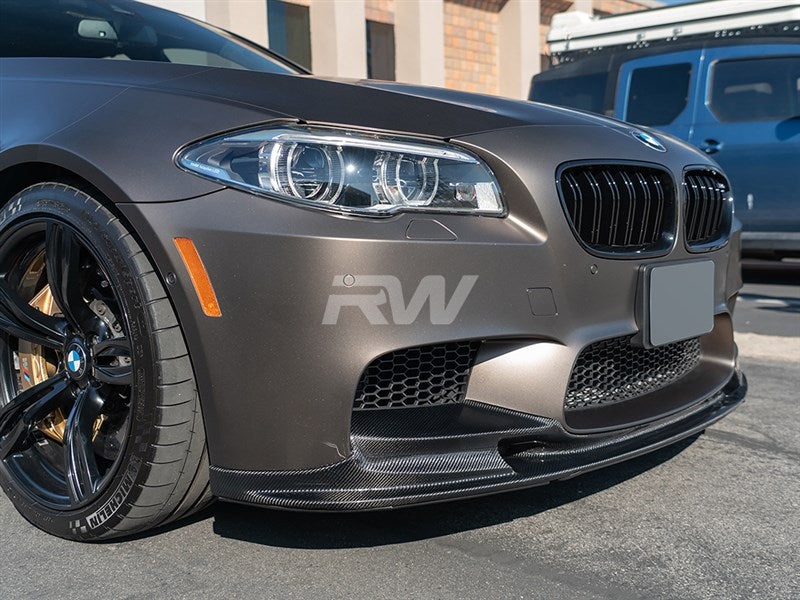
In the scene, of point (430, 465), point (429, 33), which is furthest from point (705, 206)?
point (429, 33)

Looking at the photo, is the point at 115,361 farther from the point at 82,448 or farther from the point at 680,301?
the point at 680,301

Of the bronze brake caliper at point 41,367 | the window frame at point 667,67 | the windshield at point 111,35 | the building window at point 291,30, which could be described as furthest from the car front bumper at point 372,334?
the building window at point 291,30

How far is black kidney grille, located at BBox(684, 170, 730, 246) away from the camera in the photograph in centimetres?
253

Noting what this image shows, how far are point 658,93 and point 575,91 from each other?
766 mm

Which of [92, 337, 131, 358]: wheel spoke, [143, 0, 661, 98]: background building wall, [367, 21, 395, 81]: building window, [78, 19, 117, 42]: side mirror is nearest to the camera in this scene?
[92, 337, 131, 358]: wheel spoke

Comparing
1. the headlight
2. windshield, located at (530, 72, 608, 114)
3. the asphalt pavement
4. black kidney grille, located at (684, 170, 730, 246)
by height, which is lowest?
the asphalt pavement

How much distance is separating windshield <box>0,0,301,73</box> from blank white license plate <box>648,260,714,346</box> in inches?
63.5

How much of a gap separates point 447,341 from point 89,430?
3.08 ft

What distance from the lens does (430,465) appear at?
1954 millimetres

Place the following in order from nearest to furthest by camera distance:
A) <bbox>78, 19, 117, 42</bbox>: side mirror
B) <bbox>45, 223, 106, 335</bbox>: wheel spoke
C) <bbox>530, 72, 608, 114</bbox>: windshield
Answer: <bbox>45, 223, 106, 335</bbox>: wheel spoke → <bbox>78, 19, 117, 42</bbox>: side mirror → <bbox>530, 72, 608, 114</bbox>: windshield

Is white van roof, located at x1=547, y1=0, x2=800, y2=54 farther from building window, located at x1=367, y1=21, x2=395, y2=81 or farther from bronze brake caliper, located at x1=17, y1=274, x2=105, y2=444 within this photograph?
bronze brake caliper, located at x1=17, y1=274, x2=105, y2=444

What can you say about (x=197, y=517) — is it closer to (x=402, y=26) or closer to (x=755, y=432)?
(x=755, y=432)

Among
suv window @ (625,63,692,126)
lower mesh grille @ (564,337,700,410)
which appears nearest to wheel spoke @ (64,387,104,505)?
lower mesh grille @ (564,337,700,410)

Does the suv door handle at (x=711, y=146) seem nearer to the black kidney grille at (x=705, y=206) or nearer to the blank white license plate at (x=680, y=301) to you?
the black kidney grille at (x=705, y=206)
